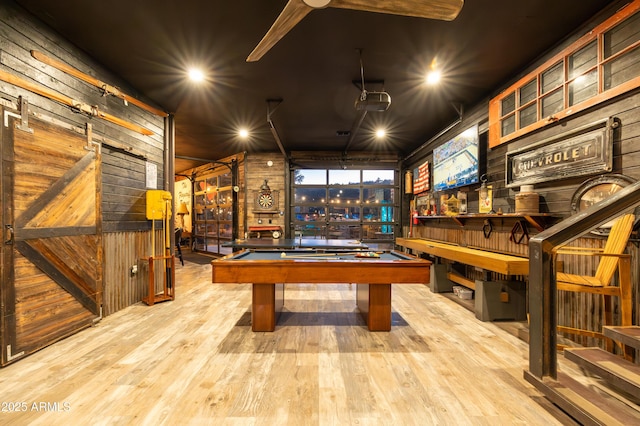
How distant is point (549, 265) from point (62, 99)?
15.6 feet

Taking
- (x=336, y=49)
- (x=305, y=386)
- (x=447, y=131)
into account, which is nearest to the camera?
(x=305, y=386)

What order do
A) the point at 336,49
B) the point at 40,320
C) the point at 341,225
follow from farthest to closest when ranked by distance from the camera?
the point at 341,225, the point at 336,49, the point at 40,320

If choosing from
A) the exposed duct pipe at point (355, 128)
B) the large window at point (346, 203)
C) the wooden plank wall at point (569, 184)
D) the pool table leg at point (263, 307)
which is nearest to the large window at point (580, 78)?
the wooden plank wall at point (569, 184)

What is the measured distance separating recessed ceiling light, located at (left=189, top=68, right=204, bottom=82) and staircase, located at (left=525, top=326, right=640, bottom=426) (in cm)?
470

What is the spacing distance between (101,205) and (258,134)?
3.60 metres

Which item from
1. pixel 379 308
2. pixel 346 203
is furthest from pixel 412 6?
pixel 346 203

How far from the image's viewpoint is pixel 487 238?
13.0 ft

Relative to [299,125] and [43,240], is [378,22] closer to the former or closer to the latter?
[299,125]

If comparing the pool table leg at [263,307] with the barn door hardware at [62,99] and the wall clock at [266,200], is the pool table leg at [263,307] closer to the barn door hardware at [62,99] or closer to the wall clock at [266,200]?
the barn door hardware at [62,99]

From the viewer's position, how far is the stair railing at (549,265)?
5.23 feet

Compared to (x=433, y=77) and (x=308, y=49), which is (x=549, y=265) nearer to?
(x=433, y=77)

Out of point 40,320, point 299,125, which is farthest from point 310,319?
point 299,125

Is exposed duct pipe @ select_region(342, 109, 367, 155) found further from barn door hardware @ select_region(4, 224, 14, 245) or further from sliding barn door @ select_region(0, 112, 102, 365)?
barn door hardware @ select_region(4, 224, 14, 245)

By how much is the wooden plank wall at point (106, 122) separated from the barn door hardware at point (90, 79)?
51mm
